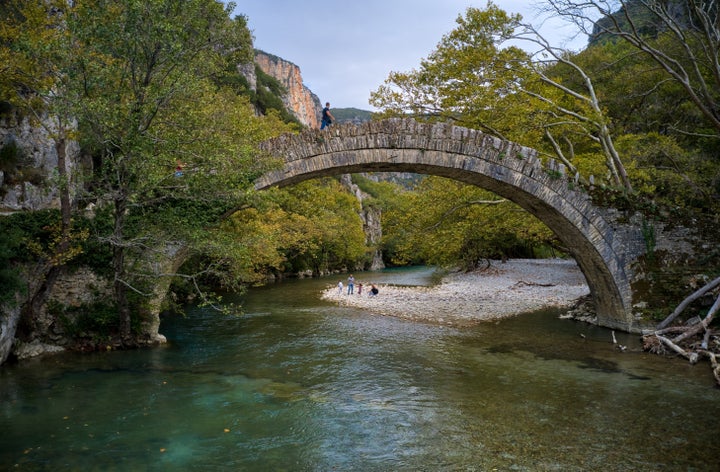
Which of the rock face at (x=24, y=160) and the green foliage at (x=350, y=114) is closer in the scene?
the rock face at (x=24, y=160)

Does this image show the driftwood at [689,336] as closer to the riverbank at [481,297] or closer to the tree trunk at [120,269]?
the riverbank at [481,297]

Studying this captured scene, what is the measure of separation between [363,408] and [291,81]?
330 ft

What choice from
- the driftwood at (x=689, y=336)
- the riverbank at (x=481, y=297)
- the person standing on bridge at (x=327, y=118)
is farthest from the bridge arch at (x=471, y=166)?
the riverbank at (x=481, y=297)

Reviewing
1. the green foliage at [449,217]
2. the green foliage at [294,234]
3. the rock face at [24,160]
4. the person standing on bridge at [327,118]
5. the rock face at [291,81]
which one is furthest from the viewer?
the rock face at [291,81]

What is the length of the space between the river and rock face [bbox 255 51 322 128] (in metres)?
86.3

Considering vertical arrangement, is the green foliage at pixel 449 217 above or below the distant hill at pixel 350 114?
below

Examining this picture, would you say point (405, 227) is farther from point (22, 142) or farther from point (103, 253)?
point (22, 142)

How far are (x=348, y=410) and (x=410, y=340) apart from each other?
16.8 feet

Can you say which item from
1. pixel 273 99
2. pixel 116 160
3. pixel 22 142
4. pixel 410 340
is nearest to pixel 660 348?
pixel 410 340

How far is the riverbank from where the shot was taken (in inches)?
630

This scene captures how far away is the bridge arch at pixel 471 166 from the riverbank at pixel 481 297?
14.6ft

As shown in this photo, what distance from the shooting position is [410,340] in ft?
39.1

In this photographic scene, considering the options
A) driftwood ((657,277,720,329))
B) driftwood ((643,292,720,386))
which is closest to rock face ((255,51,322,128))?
driftwood ((657,277,720,329))

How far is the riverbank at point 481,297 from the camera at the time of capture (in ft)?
52.5
